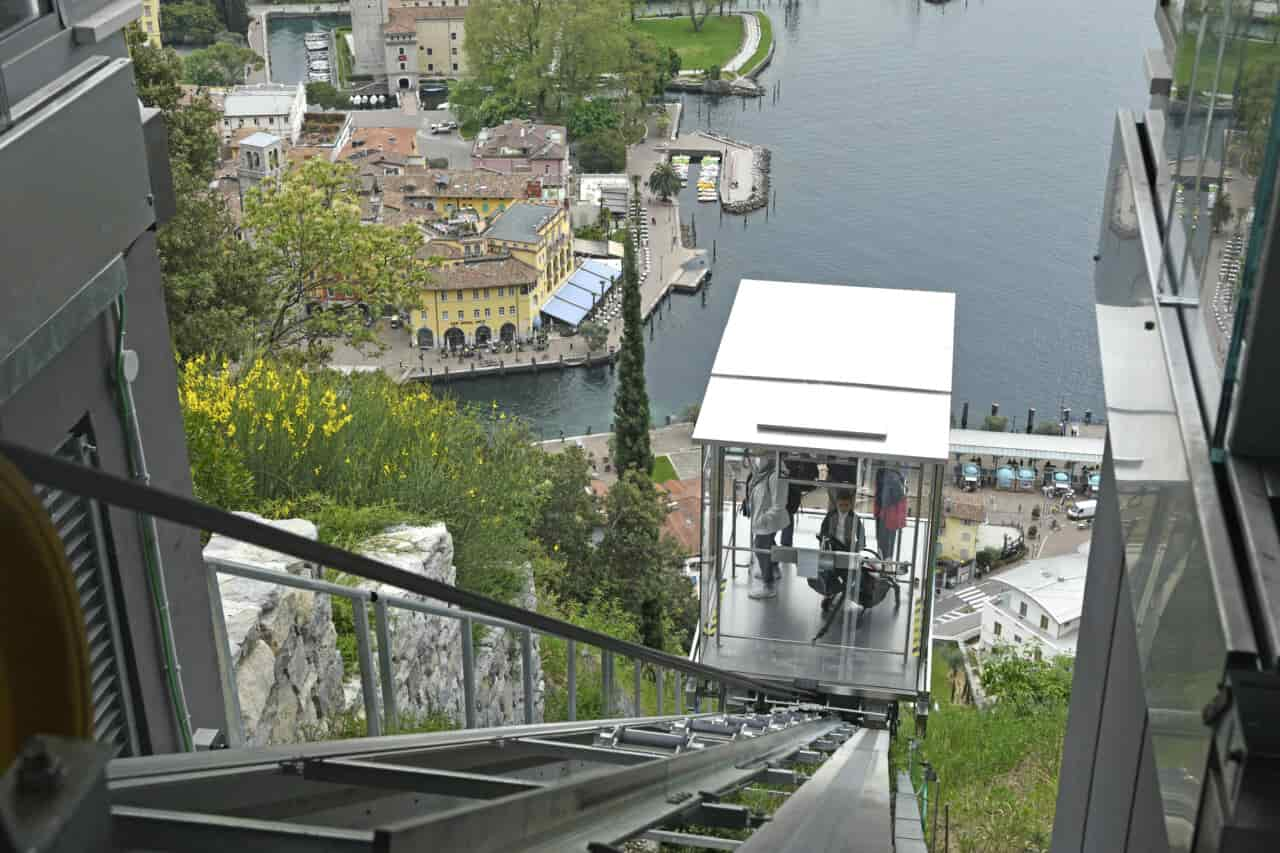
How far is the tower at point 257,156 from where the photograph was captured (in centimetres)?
6169

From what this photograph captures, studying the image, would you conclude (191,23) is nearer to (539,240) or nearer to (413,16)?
(413,16)

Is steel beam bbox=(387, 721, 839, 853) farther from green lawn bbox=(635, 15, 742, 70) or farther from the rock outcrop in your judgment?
green lawn bbox=(635, 15, 742, 70)

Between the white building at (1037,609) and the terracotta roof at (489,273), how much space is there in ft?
79.9

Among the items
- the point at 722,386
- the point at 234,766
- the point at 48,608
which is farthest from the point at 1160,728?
the point at 722,386

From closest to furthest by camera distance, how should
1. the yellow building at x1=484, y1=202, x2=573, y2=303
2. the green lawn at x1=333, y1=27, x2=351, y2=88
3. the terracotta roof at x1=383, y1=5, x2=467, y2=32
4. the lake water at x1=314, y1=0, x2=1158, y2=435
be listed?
the lake water at x1=314, y1=0, x2=1158, y2=435, the yellow building at x1=484, y1=202, x2=573, y2=303, the terracotta roof at x1=383, y1=5, x2=467, y2=32, the green lawn at x1=333, y1=27, x2=351, y2=88

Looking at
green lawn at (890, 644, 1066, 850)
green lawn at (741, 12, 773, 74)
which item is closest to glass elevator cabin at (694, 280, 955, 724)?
green lawn at (890, 644, 1066, 850)

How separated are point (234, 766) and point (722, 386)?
6963mm

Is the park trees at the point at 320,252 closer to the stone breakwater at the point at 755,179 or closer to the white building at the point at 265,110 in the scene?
the stone breakwater at the point at 755,179

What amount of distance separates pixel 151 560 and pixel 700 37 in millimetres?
90683

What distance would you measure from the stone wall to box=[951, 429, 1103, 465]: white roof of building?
159ft

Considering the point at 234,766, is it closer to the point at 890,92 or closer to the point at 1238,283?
the point at 1238,283

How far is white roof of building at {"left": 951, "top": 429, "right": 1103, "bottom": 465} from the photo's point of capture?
53.1m

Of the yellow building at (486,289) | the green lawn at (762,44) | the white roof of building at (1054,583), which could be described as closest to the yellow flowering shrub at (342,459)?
the white roof of building at (1054,583)

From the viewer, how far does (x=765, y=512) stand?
7969 mm
